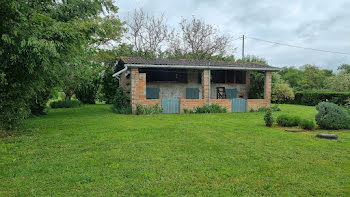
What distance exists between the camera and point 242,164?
438 centimetres

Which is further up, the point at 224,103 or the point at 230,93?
the point at 230,93

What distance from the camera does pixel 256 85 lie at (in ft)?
61.8

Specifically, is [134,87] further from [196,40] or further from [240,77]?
[196,40]

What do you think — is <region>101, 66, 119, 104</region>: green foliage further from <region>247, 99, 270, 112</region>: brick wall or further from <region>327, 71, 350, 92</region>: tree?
<region>327, 71, 350, 92</region>: tree

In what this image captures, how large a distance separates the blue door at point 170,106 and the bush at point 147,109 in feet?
1.24

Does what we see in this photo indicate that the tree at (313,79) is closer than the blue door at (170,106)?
No

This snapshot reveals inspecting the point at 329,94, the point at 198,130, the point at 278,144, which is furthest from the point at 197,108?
the point at 329,94

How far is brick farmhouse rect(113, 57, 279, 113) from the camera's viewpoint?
13695mm

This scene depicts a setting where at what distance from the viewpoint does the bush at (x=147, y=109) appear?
13336 mm

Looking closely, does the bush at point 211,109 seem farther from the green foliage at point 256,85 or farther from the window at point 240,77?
the green foliage at point 256,85

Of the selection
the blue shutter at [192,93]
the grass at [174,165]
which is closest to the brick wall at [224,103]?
the blue shutter at [192,93]

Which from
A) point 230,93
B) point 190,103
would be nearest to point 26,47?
point 190,103

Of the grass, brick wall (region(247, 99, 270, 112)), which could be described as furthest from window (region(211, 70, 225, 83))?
the grass

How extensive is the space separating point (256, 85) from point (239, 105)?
4.36m
